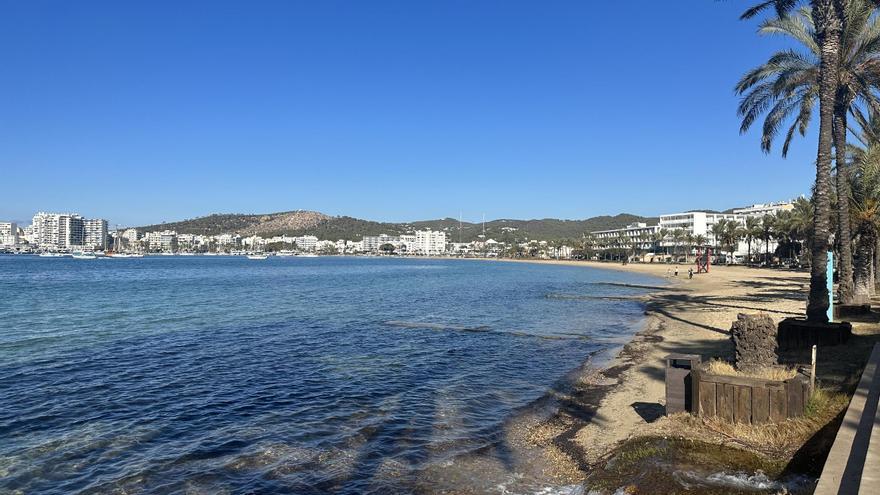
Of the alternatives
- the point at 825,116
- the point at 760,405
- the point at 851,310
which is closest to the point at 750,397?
the point at 760,405

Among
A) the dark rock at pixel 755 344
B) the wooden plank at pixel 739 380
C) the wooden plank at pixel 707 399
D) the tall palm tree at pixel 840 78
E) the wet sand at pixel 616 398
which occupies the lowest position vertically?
the wet sand at pixel 616 398

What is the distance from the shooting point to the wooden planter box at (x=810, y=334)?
16.5 m

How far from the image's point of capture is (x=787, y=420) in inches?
374

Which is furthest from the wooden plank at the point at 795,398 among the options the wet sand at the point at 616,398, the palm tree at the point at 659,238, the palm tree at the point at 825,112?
the palm tree at the point at 659,238

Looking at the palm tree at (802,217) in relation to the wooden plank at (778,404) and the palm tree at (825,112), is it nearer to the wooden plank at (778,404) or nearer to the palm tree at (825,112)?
the palm tree at (825,112)

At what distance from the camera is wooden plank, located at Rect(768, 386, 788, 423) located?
9.55 meters

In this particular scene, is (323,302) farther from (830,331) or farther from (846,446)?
(846,446)

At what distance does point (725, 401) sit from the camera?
33.1 ft

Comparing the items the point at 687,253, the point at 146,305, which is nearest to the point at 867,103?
the point at 146,305

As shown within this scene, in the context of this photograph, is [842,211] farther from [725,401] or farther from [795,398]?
[725,401]

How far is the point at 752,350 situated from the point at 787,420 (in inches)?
67.6

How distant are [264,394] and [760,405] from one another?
12.9 metres

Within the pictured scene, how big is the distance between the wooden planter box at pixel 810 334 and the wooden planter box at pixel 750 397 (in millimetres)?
7767

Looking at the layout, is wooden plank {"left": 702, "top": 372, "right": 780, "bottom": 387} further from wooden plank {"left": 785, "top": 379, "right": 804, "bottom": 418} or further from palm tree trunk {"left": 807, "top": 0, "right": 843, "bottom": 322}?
palm tree trunk {"left": 807, "top": 0, "right": 843, "bottom": 322}
